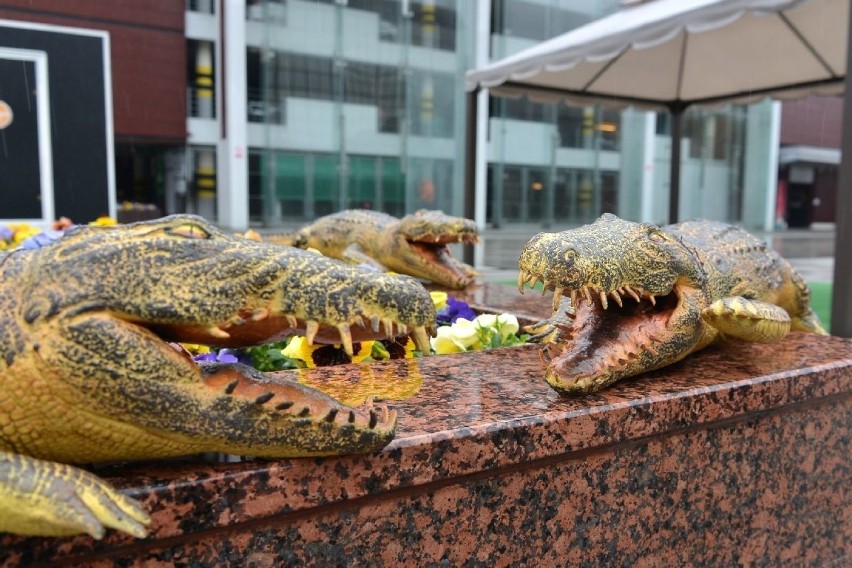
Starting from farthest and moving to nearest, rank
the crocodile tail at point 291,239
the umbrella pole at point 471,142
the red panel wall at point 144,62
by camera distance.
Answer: the red panel wall at point 144,62, the umbrella pole at point 471,142, the crocodile tail at point 291,239

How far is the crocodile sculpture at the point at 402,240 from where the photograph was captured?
3.94 metres

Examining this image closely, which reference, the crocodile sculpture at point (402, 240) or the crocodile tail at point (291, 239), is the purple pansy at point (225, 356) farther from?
the crocodile tail at point (291, 239)

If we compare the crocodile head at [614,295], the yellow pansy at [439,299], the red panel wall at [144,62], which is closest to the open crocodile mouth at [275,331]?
the crocodile head at [614,295]

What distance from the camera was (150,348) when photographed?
1.08 m

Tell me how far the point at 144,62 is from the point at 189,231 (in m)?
17.3

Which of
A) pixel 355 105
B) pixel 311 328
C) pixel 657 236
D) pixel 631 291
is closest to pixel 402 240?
pixel 657 236

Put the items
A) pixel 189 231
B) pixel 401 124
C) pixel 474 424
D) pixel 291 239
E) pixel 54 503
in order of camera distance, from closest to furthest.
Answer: pixel 54 503, pixel 189 231, pixel 474 424, pixel 291 239, pixel 401 124

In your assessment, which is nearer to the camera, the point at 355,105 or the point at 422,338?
the point at 422,338

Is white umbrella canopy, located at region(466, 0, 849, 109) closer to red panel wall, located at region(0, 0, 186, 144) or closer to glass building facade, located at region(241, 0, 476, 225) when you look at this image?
glass building facade, located at region(241, 0, 476, 225)

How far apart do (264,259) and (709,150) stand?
24.4m

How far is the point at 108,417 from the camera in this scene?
108 cm

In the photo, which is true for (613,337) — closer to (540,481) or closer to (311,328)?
(540,481)

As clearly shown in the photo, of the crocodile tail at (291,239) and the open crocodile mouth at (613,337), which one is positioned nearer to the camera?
the open crocodile mouth at (613,337)

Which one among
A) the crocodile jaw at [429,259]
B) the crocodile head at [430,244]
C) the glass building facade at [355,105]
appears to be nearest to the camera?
the crocodile head at [430,244]
